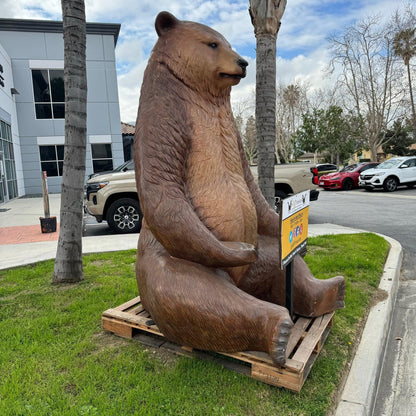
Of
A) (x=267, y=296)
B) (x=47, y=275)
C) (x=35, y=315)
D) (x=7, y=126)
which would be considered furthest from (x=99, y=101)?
(x=267, y=296)

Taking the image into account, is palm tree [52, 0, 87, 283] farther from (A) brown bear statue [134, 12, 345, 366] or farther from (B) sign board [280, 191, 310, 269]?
(B) sign board [280, 191, 310, 269]

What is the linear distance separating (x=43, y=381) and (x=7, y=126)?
53.9 feet

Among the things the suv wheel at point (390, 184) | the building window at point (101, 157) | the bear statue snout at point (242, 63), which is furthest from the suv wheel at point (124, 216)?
the suv wheel at point (390, 184)

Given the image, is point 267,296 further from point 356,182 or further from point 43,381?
point 356,182

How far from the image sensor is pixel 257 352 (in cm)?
223

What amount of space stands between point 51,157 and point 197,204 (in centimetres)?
1851

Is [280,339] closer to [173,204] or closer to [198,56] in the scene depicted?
[173,204]

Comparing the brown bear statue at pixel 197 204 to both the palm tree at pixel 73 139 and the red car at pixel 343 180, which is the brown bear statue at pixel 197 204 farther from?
the red car at pixel 343 180

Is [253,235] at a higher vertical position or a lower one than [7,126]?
lower

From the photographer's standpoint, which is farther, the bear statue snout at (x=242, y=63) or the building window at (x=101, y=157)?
the building window at (x=101, y=157)

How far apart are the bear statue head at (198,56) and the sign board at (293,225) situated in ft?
2.89

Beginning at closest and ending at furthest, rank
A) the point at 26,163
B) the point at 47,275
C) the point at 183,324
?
the point at 183,324 → the point at 47,275 → the point at 26,163

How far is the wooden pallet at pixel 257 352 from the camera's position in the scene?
2119mm

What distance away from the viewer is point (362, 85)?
22.7 m
